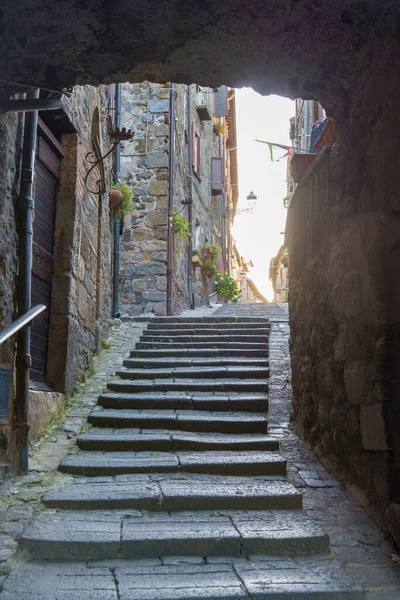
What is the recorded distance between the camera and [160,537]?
2.84 m

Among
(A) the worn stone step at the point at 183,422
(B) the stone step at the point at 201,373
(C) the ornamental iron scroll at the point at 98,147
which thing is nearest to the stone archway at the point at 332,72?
(A) the worn stone step at the point at 183,422

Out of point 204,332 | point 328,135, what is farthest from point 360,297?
point 204,332

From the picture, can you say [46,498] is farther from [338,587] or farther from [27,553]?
[338,587]

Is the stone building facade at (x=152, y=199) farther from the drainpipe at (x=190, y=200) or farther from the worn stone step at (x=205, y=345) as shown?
the worn stone step at (x=205, y=345)

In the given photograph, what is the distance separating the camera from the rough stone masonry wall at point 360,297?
2947 millimetres

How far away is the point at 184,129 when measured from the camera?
13.3 meters

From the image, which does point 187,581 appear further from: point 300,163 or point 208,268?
point 208,268

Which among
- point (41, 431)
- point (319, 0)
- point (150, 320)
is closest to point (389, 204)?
point (319, 0)

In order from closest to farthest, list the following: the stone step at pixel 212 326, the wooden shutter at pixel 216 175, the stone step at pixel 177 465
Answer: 1. the stone step at pixel 177 465
2. the stone step at pixel 212 326
3. the wooden shutter at pixel 216 175

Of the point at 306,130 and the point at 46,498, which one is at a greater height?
the point at 306,130

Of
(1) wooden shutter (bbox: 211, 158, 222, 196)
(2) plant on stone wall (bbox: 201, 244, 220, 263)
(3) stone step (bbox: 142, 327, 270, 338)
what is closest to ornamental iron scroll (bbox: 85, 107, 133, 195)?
(3) stone step (bbox: 142, 327, 270, 338)

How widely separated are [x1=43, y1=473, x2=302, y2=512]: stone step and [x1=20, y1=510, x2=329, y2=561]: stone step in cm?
13

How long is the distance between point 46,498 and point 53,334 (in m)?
1.96

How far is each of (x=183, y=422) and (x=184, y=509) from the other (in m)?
1.41
